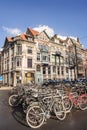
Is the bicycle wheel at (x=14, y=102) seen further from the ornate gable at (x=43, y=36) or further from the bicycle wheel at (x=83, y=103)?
the ornate gable at (x=43, y=36)

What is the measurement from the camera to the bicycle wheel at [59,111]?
251 inches

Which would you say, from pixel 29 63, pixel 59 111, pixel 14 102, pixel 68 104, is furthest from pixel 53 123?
pixel 29 63

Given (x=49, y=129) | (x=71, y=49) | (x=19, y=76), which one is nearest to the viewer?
(x=49, y=129)

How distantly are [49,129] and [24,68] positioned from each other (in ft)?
98.1

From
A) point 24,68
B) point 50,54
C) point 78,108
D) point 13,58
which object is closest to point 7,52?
point 13,58

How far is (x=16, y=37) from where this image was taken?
36.0m

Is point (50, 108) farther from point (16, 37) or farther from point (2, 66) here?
point (2, 66)

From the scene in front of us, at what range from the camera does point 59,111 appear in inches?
254

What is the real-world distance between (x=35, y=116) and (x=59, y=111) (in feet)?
4.13

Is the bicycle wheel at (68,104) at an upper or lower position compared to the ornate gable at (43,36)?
lower

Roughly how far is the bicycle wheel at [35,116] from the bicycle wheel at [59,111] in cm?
87

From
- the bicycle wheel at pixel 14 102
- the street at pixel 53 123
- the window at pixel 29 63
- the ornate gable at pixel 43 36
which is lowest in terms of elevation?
the street at pixel 53 123

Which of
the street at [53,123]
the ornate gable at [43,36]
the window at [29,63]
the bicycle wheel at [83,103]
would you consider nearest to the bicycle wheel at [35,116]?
the street at [53,123]

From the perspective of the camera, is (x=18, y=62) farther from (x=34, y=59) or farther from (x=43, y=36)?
(x=43, y=36)
